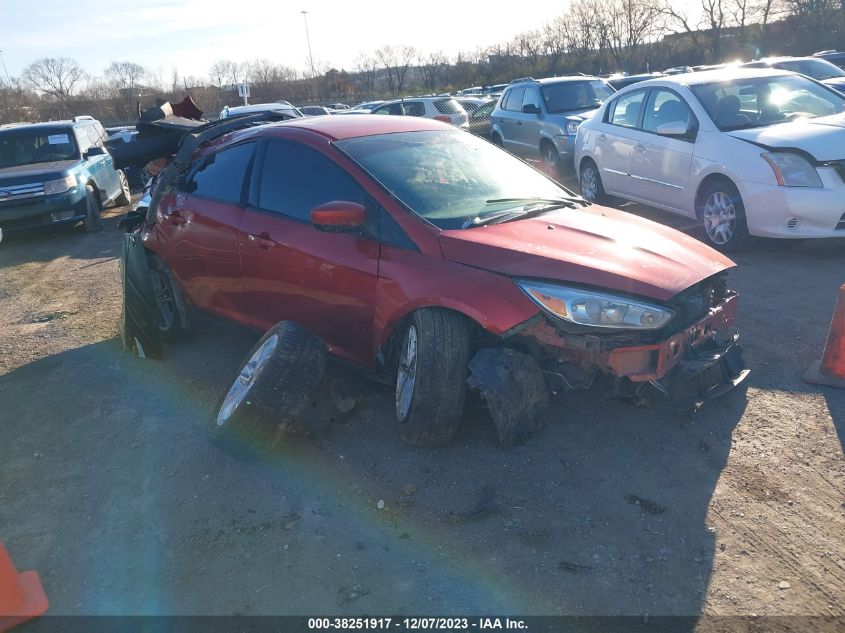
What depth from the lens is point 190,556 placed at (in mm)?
3109

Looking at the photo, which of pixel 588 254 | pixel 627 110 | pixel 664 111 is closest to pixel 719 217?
pixel 664 111

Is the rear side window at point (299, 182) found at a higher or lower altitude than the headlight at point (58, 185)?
higher

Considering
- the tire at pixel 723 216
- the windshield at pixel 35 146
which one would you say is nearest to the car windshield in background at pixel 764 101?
the tire at pixel 723 216

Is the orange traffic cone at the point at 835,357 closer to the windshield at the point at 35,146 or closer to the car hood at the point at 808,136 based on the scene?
the car hood at the point at 808,136

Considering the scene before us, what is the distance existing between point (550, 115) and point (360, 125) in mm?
8118

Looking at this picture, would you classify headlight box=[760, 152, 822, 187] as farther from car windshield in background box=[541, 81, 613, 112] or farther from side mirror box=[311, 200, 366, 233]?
car windshield in background box=[541, 81, 613, 112]

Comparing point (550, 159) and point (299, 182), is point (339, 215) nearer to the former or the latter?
point (299, 182)

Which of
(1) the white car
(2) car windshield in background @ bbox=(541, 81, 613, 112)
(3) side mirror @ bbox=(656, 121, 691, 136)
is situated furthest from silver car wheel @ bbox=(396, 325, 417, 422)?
(2) car windshield in background @ bbox=(541, 81, 613, 112)

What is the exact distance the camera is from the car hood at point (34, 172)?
1106 centimetres

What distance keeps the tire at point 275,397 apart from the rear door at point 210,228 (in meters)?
1.25

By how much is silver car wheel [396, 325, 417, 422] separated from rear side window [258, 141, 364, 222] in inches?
35.5

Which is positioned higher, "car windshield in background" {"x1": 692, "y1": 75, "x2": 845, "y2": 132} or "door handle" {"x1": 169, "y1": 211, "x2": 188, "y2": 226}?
"car windshield in background" {"x1": 692, "y1": 75, "x2": 845, "y2": 132}

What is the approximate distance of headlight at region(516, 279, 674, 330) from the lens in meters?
3.38

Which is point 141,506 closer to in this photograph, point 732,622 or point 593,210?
point 732,622
